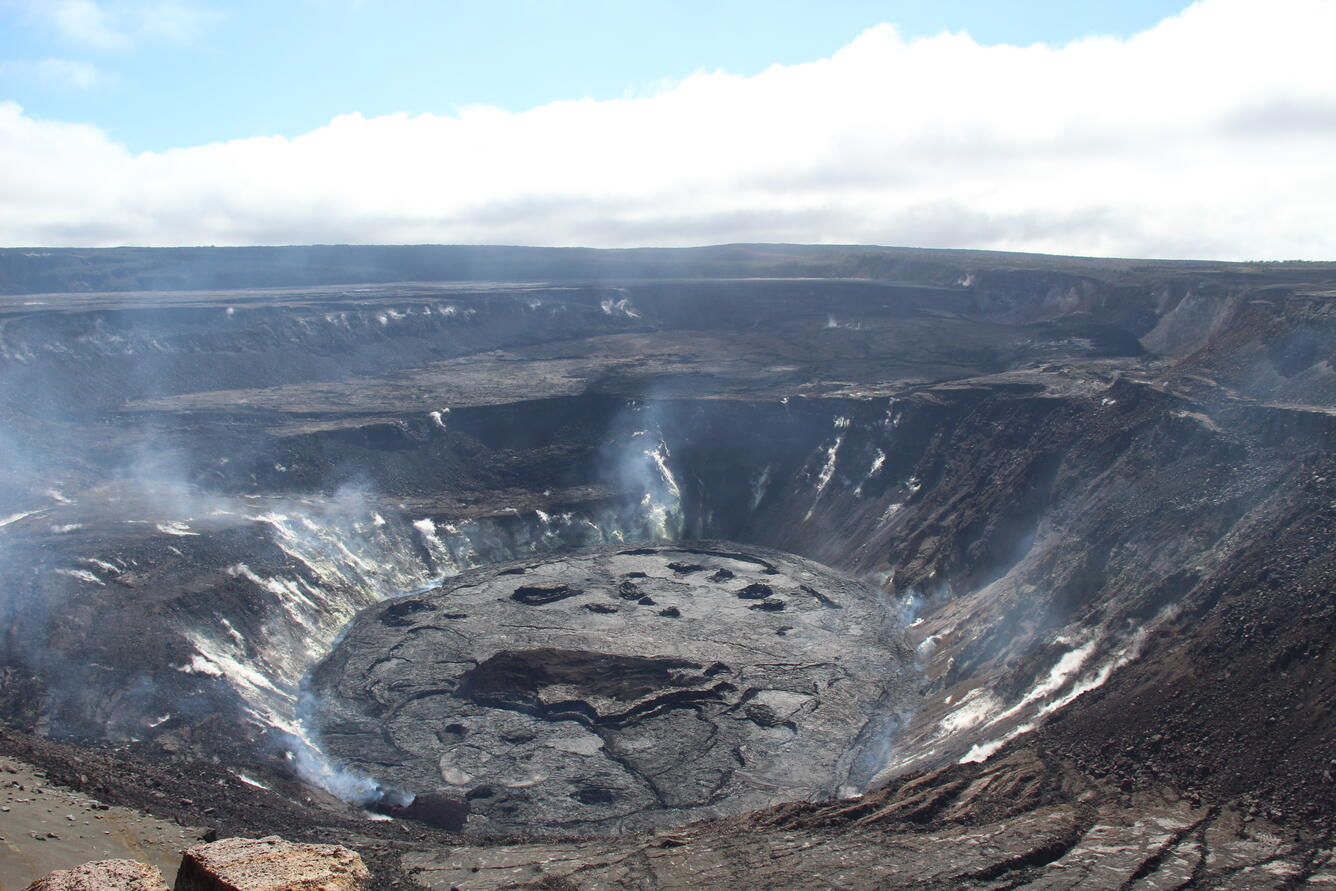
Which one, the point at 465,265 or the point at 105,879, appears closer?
the point at 105,879

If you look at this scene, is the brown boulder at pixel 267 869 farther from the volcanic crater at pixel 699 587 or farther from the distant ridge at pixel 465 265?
the distant ridge at pixel 465 265

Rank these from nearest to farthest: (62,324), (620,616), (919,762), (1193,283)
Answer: (919,762) → (620,616) → (62,324) → (1193,283)

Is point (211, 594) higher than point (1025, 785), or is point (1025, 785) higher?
point (211, 594)

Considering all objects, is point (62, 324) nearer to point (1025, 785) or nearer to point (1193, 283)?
point (1025, 785)

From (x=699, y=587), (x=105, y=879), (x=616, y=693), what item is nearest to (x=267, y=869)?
(x=105, y=879)

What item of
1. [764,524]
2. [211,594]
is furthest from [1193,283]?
[211,594]

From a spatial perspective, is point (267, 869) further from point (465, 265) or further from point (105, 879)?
point (465, 265)

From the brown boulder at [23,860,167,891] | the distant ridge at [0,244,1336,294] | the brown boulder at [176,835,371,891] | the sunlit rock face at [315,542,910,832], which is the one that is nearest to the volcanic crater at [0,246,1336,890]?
the sunlit rock face at [315,542,910,832]
